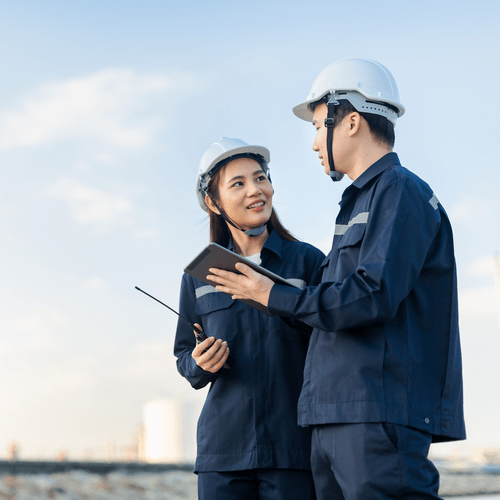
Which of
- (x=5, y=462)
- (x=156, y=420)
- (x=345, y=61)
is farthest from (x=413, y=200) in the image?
(x=156, y=420)

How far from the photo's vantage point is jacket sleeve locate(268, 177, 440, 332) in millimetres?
1973

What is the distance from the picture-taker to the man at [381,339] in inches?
76.0

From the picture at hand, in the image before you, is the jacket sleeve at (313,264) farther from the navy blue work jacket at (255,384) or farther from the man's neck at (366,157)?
the man's neck at (366,157)

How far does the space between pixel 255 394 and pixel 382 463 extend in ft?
2.89

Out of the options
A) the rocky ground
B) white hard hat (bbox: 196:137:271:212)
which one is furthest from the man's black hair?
the rocky ground

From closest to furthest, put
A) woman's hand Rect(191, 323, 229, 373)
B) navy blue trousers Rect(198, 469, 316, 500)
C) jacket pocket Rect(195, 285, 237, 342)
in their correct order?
navy blue trousers Rect(198, 469, 316, 500), woman's hand Rect(191, 323, 229, 373), jacket pocket Rect(195, 285, 237, 342)

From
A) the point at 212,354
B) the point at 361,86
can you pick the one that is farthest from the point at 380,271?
the point at 212,354

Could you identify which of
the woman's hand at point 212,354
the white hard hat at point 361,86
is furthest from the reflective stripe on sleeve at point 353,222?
the woman's hand at point 212,354

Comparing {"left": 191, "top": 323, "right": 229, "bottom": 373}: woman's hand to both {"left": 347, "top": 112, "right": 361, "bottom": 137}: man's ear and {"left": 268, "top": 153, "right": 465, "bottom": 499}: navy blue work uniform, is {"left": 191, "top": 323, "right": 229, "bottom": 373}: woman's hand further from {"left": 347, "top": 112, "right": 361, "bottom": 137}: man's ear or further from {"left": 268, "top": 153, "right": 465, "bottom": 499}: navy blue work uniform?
{"left": 347, "top": 112, "right": 361, "bottom": 137}: man's ear

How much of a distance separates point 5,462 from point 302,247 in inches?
193

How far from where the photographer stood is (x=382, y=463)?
1902 millimetres

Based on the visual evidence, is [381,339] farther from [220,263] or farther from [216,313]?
[216,313]

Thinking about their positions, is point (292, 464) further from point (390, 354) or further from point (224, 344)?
point (390, 354)

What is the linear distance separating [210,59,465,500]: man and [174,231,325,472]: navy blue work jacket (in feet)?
1.52
